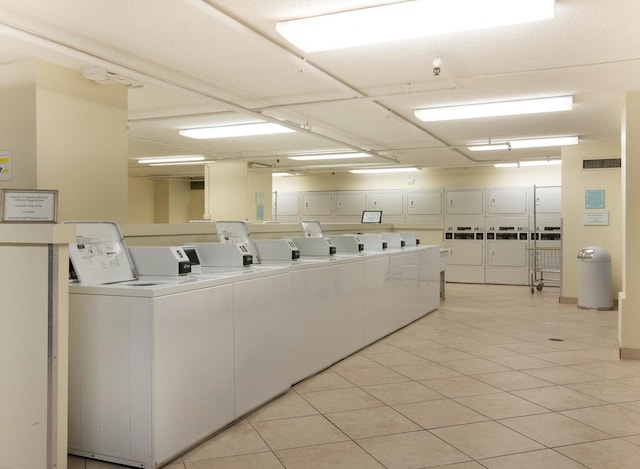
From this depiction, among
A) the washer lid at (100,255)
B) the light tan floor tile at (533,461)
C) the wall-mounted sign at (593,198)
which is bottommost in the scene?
the light tan floor tile at (533,461)

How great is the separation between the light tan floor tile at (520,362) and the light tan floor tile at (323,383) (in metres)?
1.49

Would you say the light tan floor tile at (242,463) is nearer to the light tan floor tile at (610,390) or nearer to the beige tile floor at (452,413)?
the beige tile floor at (452,413)

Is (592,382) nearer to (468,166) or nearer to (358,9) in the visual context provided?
(358,9)

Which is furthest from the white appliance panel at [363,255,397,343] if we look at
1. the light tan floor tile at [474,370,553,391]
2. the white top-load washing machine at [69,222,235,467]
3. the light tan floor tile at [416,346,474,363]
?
the white top-load washing machine at [69,222,235,467]

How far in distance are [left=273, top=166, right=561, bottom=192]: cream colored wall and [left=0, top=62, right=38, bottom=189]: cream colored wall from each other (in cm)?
889

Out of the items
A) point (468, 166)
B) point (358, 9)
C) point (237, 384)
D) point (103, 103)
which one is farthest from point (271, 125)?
point (468, 166)

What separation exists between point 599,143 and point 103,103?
6.88 metres

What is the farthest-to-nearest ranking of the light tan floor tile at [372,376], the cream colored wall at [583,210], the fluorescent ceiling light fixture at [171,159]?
the fluorescent ceiling light fixture at [171,159] → the cream colored wall at [583,210] → the light tan floor tile at [372,376]

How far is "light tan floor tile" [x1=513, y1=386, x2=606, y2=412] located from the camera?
361 centimetres

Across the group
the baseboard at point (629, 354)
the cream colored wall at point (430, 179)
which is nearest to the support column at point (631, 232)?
the baseboard at point (629, 354)

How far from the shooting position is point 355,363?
473 centimetres

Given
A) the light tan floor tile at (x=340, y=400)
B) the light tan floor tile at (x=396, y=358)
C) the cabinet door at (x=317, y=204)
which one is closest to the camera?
the light tan floor tile at (x=340, y=400)

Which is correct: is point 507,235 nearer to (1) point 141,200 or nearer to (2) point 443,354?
(2) point 443,354

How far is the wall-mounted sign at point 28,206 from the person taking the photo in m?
2.52
